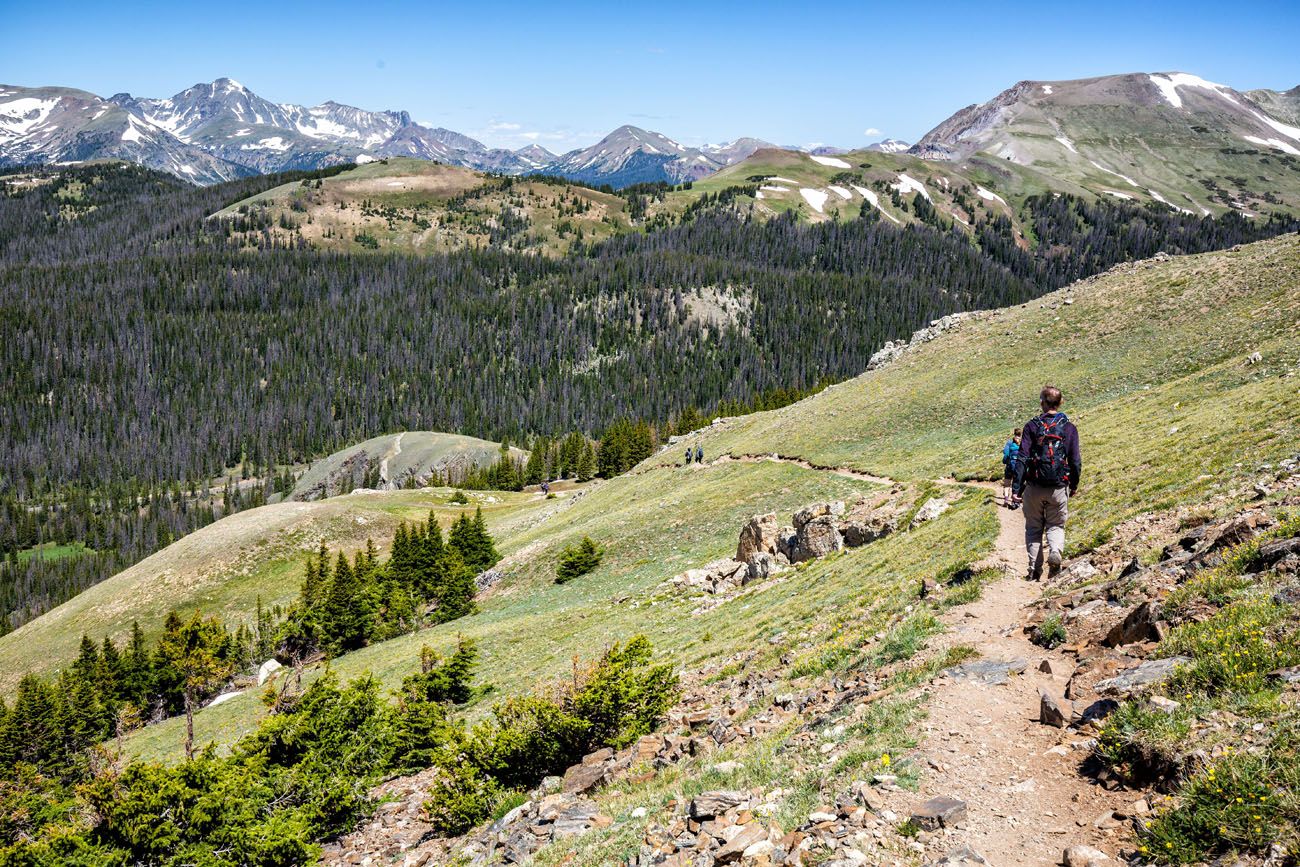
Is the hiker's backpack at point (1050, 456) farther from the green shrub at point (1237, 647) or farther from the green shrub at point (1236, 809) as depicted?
the green shrub at point (1236, 809)

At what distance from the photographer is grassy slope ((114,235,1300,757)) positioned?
20.7 meters

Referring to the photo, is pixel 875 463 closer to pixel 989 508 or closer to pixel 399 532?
pixel 989 508

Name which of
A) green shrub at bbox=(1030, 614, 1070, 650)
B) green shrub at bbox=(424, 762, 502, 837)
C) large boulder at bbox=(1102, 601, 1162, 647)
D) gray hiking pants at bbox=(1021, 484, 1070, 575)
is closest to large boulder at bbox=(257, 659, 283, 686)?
green shrub at bbox=(424, 762, 502, 837)

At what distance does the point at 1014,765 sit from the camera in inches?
354

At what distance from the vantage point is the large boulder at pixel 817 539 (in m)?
30.8

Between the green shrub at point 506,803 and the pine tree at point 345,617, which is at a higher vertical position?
the green shrub at point 506,803

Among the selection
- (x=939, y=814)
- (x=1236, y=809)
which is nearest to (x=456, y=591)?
(x=939, y=814)

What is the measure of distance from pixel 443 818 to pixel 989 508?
19.3 m

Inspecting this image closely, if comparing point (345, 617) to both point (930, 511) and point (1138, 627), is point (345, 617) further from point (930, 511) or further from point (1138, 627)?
point (1138, 627)

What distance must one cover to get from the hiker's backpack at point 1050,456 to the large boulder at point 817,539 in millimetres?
15026

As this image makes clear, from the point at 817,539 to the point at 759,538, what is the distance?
336 cm

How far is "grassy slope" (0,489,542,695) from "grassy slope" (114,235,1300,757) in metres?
24.6

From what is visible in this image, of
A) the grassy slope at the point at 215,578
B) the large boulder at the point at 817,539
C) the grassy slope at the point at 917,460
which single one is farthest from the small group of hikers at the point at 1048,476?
the grassy slope at the point at 215,578

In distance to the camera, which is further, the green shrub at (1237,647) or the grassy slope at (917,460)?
the grassy slope at (917,460)
